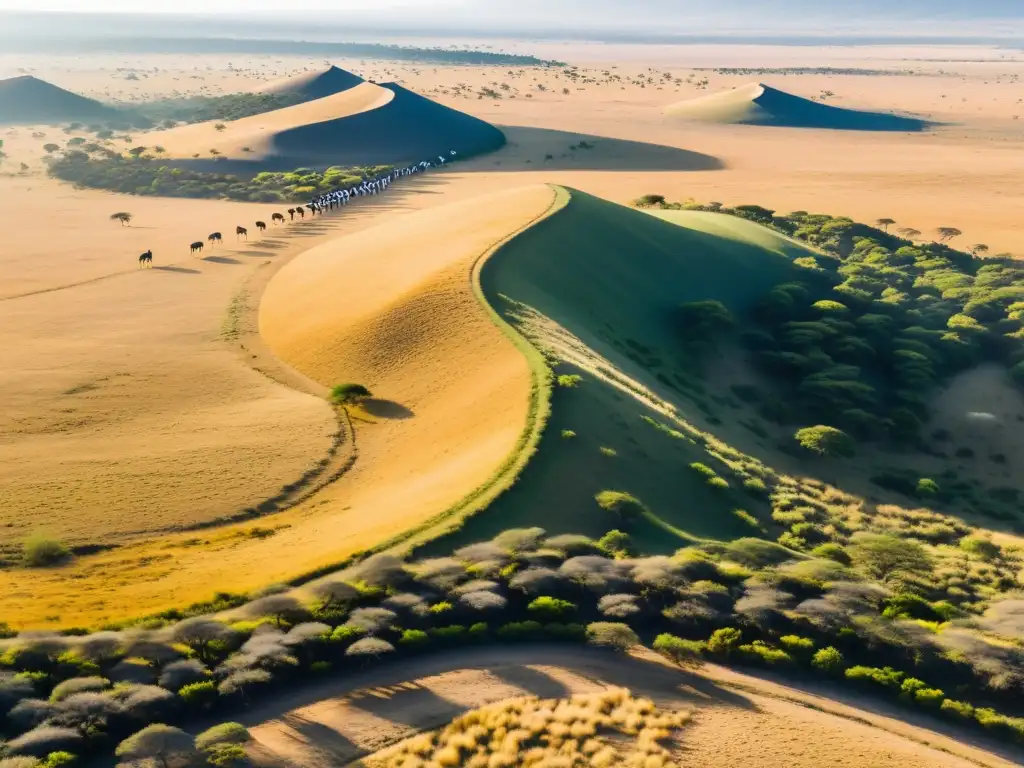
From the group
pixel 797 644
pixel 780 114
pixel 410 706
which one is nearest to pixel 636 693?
pixel 797 644

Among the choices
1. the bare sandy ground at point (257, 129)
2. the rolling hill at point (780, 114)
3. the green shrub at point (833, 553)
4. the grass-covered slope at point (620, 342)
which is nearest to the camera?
the grass-covered slope at point (620, 342)

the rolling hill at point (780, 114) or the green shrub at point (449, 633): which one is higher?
the rolling hill at point (780, 114)

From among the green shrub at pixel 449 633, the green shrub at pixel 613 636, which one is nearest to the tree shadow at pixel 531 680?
the green shrub at pixel 449 633

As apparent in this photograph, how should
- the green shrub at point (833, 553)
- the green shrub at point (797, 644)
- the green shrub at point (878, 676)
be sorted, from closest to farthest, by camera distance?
the green shrub at point (878, 676) → the green shrub at point (797, 644) → the green shrub at point (833, 553)

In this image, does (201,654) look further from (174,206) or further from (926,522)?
(174,206)

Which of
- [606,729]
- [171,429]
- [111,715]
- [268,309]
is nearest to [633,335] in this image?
[268,309]

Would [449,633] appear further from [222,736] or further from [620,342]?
[620,342]

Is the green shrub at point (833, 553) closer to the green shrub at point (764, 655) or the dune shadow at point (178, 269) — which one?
the green shrub at point (764, 655)
